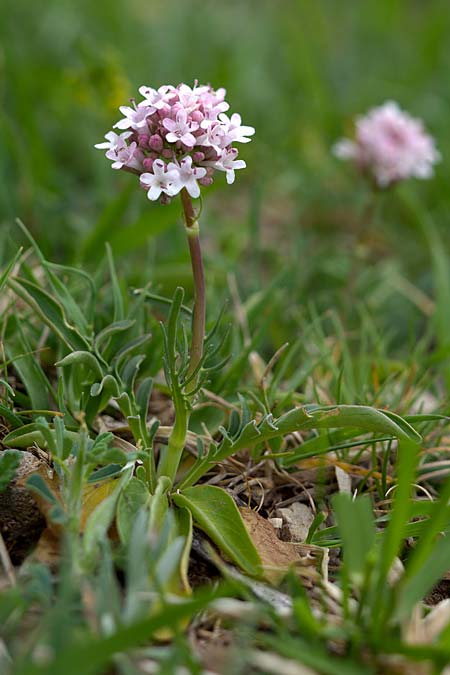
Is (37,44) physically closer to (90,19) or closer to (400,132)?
(90,19)

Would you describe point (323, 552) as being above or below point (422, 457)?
below

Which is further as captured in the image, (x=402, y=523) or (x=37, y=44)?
(x=37, y=44)

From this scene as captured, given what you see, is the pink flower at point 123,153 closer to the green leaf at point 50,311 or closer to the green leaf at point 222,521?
the green leaf at point 50,311

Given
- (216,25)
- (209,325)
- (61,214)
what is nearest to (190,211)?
(209,325)

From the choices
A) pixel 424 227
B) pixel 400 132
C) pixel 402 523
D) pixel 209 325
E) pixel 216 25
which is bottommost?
pixel 402 523

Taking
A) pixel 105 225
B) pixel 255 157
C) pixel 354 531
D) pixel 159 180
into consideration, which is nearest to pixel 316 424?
pixel 354 531

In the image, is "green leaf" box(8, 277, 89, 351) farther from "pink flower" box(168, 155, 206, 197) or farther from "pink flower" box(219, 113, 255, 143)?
"pink flower" box(219, 113, 255, 143)

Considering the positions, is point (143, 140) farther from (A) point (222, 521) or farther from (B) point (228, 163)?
(A) point (222, 521)

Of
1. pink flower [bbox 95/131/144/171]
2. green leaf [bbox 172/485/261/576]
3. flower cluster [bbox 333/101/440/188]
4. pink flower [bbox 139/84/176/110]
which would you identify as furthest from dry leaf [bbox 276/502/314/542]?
flower cluster [bbox 333/101/440/188]
